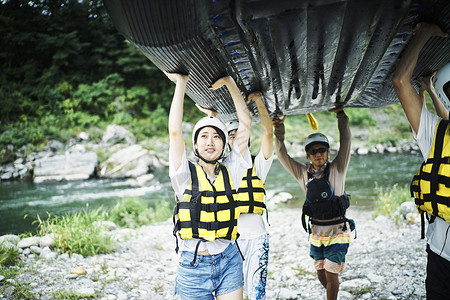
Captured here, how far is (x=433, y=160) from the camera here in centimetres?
164

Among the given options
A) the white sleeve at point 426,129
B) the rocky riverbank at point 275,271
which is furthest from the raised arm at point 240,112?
the rocky riverbank at point 275,271

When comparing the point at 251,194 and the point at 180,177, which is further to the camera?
the point at 251,194

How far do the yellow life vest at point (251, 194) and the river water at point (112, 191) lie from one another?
4837 mm

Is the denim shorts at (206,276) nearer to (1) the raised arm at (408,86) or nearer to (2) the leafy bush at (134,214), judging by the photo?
(1) the raised arm at (408,86)

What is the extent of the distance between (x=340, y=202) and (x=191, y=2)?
2.06 m

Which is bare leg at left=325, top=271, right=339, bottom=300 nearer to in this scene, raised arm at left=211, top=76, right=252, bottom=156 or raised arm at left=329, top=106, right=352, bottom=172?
raised arm at left=329, top=106, right=352, bottom=172

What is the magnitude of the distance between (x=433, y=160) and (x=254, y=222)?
55.2 inches

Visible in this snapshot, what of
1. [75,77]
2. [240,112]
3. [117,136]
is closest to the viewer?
[240,112]

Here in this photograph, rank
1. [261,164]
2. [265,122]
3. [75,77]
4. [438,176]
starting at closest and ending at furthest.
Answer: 1. [438,176]
2. [265,122]
3. [261,164]
4. [75,77]

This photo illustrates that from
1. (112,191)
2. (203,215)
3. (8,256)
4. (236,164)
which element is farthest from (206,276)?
(112,191)

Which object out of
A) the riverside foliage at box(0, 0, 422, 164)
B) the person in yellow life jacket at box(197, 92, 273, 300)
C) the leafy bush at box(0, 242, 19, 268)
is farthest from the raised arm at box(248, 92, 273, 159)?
the riverside foliage at box(0, 0, 422, 164)

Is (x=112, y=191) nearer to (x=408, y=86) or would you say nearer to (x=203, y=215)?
(x=203, y=215)

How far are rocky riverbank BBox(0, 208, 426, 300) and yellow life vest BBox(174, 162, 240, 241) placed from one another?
191 cm

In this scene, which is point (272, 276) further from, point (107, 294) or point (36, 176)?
point (36, 176)
